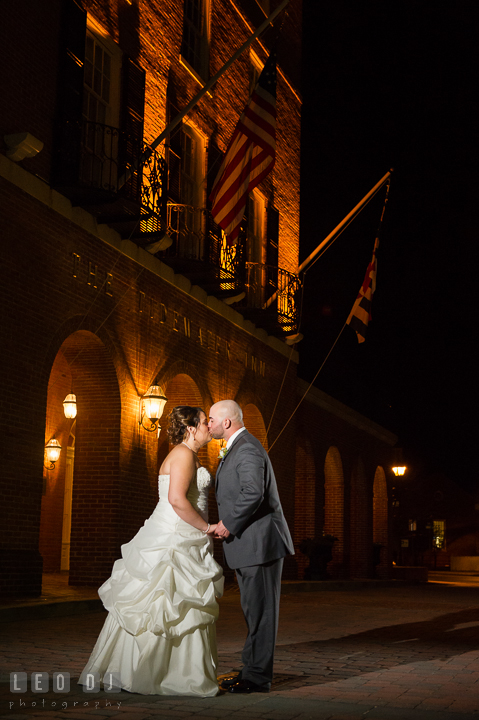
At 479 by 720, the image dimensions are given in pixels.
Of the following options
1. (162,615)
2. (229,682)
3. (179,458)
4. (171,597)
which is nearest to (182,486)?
(179,458)

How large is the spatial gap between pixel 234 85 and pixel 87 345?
8137mm

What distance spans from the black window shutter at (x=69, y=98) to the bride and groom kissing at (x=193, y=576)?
7211 mm

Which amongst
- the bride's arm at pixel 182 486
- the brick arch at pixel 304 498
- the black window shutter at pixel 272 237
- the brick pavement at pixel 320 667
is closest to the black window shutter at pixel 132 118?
→ the black window shutter at pixel 272 237

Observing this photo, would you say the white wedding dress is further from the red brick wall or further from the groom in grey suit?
the red brick wall

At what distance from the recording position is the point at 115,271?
43.2ft

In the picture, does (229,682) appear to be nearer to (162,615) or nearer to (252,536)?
(162,615)

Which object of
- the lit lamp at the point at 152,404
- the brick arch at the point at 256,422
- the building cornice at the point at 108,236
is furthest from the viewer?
the brick arch at the point at 256,422

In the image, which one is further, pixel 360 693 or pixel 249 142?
pixel 249 142

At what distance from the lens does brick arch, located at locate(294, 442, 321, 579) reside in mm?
22109

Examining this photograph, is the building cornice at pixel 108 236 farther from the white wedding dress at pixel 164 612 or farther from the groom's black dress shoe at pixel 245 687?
the groom's black dress shoe at pixel 245 687

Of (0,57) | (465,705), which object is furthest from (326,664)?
(0,57)

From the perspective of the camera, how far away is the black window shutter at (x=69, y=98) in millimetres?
11883

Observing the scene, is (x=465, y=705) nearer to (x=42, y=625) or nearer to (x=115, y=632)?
(x=115, y=632)

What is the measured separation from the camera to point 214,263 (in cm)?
1567
